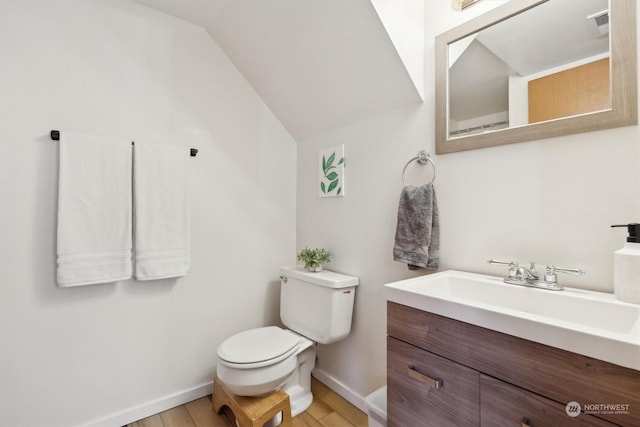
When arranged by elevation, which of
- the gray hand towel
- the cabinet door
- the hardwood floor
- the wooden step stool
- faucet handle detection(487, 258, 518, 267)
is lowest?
the hardwood floor

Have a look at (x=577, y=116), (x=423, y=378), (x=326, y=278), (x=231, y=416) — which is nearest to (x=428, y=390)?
(x=423, y=378)

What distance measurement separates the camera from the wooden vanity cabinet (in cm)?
60

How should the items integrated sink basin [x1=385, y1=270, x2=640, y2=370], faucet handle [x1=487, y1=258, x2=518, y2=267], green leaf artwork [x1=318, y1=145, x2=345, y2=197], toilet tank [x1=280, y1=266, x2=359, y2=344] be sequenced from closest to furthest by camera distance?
1. integrated sink basin [x1=385, y1=270, x2=640, y2=370]
2. faucet handle [x1=487, y1=258, x2=518, y2=267]
3. toilet tank [x1=280, y1=266, x2=359, y2=344]
4. green leaf artwork [x1=318, y1=145, x2=345, y2=197]

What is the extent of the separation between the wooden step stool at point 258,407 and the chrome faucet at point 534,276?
1189mm

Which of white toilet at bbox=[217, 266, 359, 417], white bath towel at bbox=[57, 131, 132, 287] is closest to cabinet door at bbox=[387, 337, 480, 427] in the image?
white toilet at bbox=[217, 266, 359, 417]

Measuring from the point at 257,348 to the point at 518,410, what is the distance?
3.75 feet

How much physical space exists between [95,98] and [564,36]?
2066 millimetres

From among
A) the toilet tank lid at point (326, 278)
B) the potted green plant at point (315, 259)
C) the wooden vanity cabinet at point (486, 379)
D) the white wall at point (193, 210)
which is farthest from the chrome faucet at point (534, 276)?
the white wall at point (193, 210)

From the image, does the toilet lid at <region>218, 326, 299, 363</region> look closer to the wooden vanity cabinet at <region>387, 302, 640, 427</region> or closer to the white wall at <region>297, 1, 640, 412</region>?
A: the white wall at <region>297, 1, 640, 412</region>

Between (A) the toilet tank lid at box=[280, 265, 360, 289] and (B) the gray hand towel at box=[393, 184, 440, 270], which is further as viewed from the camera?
(A) the toilet tank lid at box=[280, 265, 360, 289]

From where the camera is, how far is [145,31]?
5.41 ft

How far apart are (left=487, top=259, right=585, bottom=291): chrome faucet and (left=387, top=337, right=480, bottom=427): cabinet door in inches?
16.4

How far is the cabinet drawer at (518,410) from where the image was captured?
638 mm

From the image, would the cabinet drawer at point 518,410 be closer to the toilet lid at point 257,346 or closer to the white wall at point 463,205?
the white wall at point 463,205
